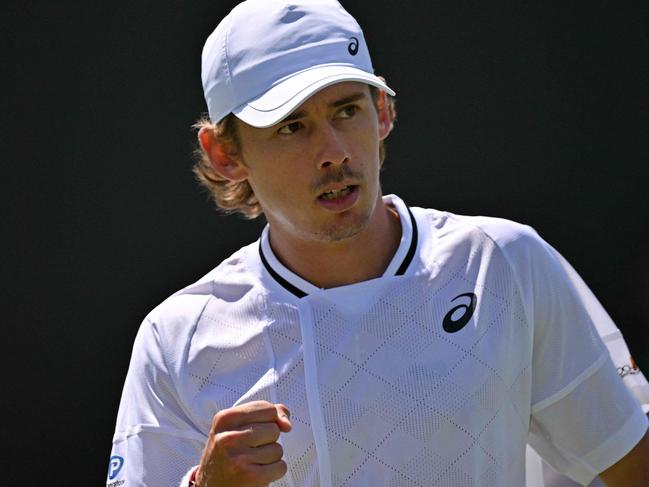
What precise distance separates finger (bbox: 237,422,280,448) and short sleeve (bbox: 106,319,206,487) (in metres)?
0.29

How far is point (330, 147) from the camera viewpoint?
2.31m

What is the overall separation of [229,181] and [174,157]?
0.94 metres

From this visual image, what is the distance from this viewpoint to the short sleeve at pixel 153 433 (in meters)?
2.35

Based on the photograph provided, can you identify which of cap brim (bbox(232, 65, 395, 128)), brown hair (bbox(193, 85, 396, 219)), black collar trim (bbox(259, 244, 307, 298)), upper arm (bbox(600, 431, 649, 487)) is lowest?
upper arm (bbox(600, 431, 649, 487))

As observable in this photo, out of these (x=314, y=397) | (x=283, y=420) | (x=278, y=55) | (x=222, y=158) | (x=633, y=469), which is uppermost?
(x=278, y=55)

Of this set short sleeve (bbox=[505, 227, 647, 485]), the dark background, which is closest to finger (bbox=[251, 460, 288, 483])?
short sleeve (bbox=[505, 227, 647, 485])

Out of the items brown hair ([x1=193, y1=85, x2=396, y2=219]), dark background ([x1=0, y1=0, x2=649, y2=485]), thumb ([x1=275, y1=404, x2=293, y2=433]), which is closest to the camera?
thumb ([x1=275, y1=404, x2=293, y2=433])

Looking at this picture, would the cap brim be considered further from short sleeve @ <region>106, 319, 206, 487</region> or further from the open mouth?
short sleeve @ <region>106, 319, 206, 487</region>

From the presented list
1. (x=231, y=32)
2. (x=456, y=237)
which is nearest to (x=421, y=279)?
(x=456, y=237)

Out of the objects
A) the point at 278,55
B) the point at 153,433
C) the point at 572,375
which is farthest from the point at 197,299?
the point at 572,375

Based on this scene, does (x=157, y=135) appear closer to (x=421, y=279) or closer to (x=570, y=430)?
(x=421, y=279)

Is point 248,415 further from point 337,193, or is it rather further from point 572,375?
point 572,375

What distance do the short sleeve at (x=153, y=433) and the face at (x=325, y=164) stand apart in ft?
1.19

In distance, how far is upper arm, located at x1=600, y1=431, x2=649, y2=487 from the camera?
7.70 ft
